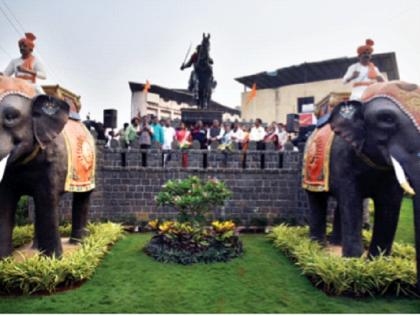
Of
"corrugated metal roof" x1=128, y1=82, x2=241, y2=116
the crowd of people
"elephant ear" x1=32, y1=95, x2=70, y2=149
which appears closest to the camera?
"elephant ear" x1=32, y1=95, x2=70, y2=149

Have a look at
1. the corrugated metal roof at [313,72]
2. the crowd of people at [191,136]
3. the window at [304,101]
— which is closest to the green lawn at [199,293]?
the crowd of people at [191,136]

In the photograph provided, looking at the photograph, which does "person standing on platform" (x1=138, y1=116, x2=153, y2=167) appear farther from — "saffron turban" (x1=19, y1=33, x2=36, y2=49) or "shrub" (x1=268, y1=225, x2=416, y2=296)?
"shrub" (x1=268, y1=225, x2=416, y2=296)

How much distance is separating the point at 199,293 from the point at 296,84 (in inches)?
1054

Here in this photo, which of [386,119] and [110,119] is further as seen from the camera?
[110,119]

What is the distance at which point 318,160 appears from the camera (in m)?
6.69

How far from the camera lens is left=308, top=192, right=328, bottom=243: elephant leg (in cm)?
738

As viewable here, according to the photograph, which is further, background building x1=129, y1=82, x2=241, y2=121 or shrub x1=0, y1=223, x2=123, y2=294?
background building x1=129, y1=82, x2=241, y2=121

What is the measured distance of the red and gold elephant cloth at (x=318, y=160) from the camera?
20.9 ft

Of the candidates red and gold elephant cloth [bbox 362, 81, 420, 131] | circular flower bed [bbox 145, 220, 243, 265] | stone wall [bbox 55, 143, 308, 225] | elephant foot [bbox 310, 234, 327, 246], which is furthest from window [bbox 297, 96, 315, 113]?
red and gold elephant cloth [bbox 362, 81, 420, 131]

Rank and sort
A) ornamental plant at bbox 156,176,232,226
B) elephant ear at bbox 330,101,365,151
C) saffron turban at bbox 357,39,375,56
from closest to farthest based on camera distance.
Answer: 1. elephant ear at bbox 330,101,365,151
2. saffron turban at bbox 357,39,375,56
3. ornamental plant at bbox 156,176,232,226

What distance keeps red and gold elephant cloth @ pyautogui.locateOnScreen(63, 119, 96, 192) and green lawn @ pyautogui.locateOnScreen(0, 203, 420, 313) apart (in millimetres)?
1620

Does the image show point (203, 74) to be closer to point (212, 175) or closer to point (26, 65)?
point (212, 175)

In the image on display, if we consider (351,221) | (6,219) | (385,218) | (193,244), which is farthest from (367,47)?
(6,219)

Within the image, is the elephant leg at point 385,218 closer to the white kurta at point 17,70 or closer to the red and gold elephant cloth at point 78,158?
the red and gold elephant cloth at point 78,158
